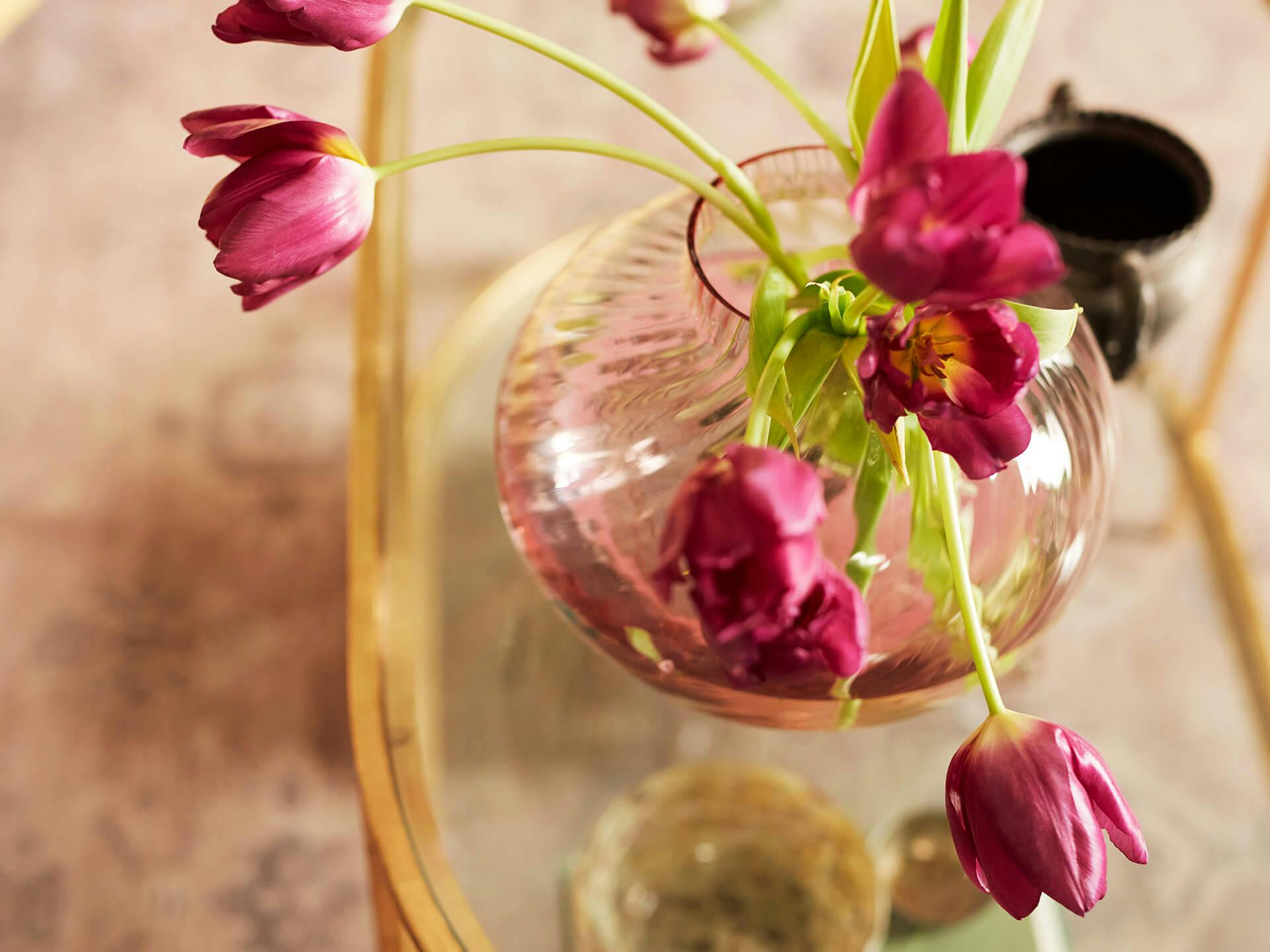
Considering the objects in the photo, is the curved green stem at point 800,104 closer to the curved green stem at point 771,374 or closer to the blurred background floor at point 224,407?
the curved green stem at point 771,374

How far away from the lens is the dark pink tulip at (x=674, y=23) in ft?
1.25

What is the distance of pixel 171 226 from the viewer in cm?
93

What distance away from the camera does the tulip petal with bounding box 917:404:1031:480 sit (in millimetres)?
258

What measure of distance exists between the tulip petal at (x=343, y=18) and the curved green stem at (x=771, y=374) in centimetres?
11

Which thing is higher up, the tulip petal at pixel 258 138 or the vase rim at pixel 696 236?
the tulip petal at pixel 258 138

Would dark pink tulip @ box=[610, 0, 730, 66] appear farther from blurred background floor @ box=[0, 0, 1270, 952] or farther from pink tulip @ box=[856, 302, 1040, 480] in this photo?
blurred background floor @ box=[0, 0, 1270, 952]

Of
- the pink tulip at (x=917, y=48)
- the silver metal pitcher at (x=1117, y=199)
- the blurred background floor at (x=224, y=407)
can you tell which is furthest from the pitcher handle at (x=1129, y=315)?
the blurred background floor at (x=224, y=407)

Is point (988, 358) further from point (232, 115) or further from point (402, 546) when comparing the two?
point (402, 546)

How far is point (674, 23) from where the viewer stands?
384 mm

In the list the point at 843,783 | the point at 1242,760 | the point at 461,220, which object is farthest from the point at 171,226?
the point at 1242,760

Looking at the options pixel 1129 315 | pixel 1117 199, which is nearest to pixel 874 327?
pixel 1129 315

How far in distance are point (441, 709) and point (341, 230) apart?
30cm

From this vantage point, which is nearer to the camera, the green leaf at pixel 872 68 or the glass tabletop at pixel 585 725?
the green leaf at pixel 872 68

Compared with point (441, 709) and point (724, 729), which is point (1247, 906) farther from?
point (441, 709)
